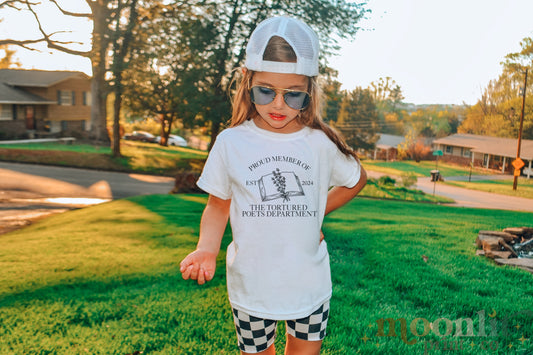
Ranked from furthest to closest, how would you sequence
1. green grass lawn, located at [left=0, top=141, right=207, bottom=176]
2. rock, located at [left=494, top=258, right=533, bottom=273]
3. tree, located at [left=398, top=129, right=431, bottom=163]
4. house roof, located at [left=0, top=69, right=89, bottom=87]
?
house roof, located at [left=0, top=69, right=89, bottom=87]
green grass lawn, located at [left=0, top=141, right=207, bottom=176]
tree, located at [left=398, top=129, right=431, bottom=163]
rock, located at [left=494, top=258, right=533, bottom=273]

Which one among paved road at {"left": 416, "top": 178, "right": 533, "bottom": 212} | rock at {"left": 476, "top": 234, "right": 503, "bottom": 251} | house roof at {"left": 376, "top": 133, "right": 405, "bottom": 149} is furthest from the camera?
house roof at {"left": 376, "top": 133, "right": 405, "bottom": 149}

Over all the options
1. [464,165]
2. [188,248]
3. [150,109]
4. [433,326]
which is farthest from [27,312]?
[150,109]

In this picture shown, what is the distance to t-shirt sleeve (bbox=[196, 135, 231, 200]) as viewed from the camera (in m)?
1.90

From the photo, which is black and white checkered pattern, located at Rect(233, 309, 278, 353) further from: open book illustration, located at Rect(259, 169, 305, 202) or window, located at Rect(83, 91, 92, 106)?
window, located at Rect(83, 91, 92, 106)

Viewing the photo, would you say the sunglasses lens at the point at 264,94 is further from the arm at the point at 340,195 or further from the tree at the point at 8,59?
the tree at the point at 8,59

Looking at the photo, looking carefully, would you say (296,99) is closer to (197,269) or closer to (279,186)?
(279,186)

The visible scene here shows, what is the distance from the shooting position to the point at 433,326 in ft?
10.9

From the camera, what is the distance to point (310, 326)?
191 centimetres

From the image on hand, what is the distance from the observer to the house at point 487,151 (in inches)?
450

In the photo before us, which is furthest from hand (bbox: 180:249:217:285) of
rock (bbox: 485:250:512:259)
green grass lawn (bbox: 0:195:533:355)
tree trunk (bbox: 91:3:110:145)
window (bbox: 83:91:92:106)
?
window (bbox: 83:91:92:106)

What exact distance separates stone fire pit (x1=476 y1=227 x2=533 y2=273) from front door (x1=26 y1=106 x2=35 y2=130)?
35.0 meters

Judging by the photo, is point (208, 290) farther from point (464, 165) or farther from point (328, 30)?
point (328, 30)

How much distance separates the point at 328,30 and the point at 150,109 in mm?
18991

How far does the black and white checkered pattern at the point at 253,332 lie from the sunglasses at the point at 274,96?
96 centimetres
